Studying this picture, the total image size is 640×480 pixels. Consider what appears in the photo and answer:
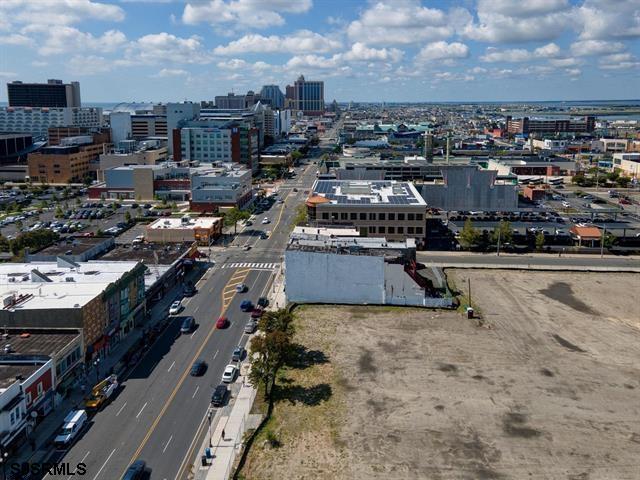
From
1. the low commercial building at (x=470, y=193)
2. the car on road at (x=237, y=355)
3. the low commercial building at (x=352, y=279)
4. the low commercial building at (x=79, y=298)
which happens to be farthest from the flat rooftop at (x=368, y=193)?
the car on road at (x=237, y=355)

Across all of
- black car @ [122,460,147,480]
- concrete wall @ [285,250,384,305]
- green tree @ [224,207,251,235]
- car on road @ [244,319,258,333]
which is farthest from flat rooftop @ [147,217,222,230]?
black car @ [122,460,147,480]

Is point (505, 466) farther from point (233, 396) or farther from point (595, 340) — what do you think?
point (595, 340)

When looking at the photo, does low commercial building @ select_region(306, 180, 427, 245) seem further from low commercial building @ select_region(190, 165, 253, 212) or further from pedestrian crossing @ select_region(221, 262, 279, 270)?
low commercial building @ select_region(190, 165, 253, 212)

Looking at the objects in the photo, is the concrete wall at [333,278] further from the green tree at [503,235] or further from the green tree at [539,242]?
the green tree at [539,242]

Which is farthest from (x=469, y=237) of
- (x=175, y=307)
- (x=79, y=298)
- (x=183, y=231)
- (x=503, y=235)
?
(x=79, y=298)

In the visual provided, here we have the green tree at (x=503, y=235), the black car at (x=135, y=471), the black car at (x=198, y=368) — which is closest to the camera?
the black car at (x=135, y=471)

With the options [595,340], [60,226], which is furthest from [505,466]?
[60,226]

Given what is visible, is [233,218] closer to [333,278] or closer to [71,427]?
[333,278]
